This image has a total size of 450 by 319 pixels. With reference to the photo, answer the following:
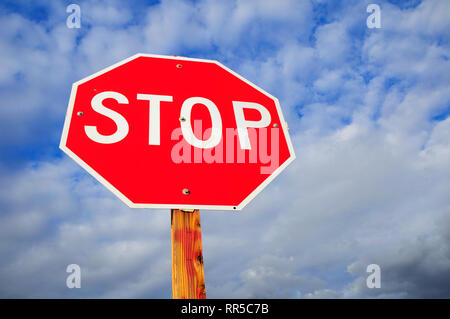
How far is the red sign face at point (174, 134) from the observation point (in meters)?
2.19

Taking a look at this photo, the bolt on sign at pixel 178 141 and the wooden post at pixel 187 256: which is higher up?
the bolt on sign at pixel 178 141

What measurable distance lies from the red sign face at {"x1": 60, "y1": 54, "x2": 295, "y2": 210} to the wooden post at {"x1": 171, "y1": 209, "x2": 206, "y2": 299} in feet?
0.31

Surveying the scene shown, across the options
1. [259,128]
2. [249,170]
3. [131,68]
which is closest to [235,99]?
[259,128]

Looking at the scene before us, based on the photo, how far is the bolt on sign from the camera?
2162 mm

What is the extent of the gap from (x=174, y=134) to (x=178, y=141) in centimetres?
6

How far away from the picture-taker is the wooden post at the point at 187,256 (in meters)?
2.10

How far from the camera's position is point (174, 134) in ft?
7.77

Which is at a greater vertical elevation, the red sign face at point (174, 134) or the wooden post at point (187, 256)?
the red sign face at point (174, 134)

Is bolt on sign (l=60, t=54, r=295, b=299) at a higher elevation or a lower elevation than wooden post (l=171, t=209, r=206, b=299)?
higher

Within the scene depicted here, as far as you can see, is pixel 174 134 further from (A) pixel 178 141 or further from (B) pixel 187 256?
(B) pixel 187 256

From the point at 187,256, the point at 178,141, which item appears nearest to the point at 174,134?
the point at 178,141

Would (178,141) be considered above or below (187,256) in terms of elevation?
above

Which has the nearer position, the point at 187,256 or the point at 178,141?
the point at 187,256

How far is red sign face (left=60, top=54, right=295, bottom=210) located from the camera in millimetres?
2186
